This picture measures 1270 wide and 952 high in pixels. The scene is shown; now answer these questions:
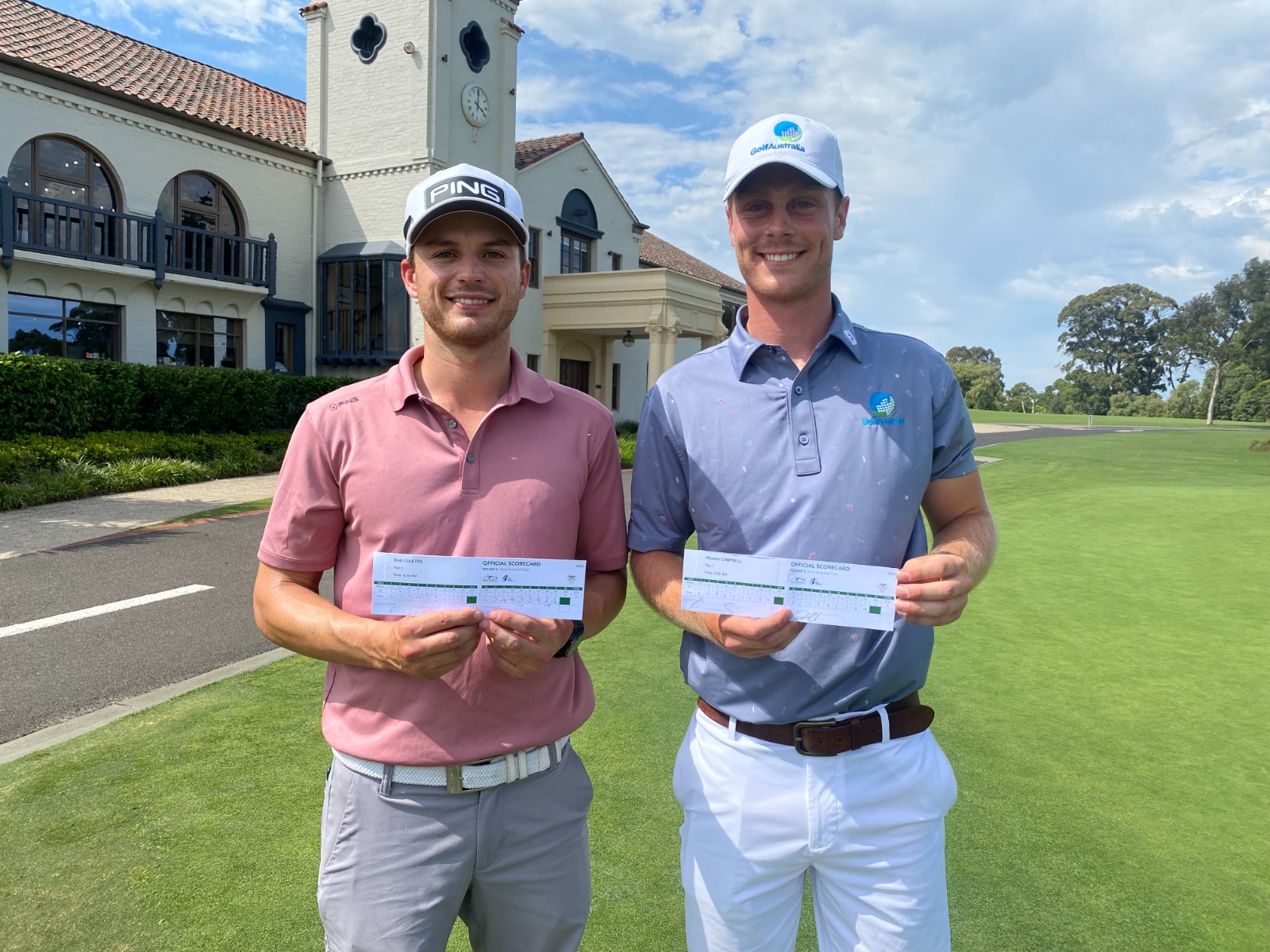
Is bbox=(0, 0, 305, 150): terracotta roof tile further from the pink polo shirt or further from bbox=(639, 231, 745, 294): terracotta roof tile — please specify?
the pink polo shirt

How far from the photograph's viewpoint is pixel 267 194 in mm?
21281

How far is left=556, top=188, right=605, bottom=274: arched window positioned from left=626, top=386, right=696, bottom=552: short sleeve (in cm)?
2566

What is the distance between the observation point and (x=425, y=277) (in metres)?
2.29

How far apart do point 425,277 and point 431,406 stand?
0.36 m

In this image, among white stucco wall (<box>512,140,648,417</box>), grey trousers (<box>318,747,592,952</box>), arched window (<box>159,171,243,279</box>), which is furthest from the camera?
white stucco wall (<box>512,140,648,417</box>)

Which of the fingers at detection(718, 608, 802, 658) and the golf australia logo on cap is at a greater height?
the golf australia logo on cap

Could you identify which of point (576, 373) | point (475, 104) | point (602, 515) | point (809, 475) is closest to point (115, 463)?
point (475, 104)

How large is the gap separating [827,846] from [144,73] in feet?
81.2

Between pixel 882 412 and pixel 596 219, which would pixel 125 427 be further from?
pixel 882 412

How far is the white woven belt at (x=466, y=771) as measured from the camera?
83.0 inches

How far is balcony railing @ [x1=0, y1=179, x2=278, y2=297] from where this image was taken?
16531 millimetres

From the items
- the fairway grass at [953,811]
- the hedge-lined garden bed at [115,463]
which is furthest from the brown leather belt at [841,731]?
the hedge-lined garden bed at [115,463]

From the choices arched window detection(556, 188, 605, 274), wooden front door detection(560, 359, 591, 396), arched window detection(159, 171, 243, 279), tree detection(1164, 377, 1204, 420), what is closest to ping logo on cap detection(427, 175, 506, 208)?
arched window detection(159, 171, 243, 279)

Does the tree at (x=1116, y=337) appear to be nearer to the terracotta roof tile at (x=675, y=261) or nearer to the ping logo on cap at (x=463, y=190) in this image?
the terracotta roof tile at (x=675, y=261)
